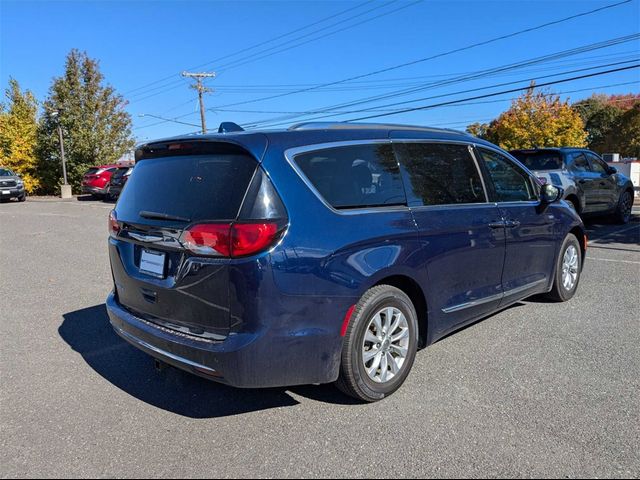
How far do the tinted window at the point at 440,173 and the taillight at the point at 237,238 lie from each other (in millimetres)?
1272

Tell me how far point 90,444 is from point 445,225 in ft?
8.83

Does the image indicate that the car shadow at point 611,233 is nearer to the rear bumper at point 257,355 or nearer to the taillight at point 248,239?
the rear bumper at point 257,355

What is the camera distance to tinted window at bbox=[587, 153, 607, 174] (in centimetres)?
1055

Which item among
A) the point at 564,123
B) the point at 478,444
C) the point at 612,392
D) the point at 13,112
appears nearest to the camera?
the point at 478,444

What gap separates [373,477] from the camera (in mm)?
2541

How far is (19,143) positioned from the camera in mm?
32719

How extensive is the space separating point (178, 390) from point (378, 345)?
144cm

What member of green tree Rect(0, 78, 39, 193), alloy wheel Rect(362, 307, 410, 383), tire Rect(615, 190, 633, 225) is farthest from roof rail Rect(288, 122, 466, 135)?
green tree Rect(0, 78, 39, 193)

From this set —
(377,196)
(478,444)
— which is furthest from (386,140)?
(478,444)

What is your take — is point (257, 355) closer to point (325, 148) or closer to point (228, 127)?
point (325, 148)

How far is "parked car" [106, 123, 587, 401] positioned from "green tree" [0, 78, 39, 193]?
3446 centimetres

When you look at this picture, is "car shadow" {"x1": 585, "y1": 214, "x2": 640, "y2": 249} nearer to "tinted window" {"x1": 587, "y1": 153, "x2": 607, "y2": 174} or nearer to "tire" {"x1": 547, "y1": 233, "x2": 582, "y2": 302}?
"tinted window" {"x1": 587, "y1": 153, "x2": 607, "y2": 174}

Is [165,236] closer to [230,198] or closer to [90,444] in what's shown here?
[230,198]

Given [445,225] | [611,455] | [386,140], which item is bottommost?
[611,455]
